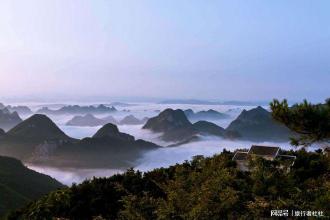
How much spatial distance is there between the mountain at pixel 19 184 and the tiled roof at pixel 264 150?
54728 mm

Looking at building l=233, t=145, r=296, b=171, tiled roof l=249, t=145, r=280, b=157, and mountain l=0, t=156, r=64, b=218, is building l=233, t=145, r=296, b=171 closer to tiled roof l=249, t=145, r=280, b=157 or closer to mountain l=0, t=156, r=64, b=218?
tiled roof l=249, t=145, r=280, b=157

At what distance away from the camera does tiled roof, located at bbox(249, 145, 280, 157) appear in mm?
29766

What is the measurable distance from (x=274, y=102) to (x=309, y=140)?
2.10 m

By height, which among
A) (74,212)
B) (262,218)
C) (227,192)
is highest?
(227,192)

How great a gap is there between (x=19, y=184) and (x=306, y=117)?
94360 millimetres

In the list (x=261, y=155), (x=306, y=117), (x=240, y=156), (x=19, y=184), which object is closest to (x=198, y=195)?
(x=306, y=117)

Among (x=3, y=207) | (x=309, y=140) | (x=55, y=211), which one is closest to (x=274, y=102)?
(x=309, y=140)

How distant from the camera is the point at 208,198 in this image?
45.0 feet

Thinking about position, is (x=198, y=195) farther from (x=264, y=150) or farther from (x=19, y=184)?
(x=19, y=184)

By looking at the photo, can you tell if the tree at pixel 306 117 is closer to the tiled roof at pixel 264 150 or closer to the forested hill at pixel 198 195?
the forested hill at pixel 198 195

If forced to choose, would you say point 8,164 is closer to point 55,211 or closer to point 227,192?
point 55,211

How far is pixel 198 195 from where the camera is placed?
14094 mm

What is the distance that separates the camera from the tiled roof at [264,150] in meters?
29.8

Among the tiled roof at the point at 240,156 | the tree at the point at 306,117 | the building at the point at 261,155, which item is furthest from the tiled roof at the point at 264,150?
the tree at the point at 306,117
